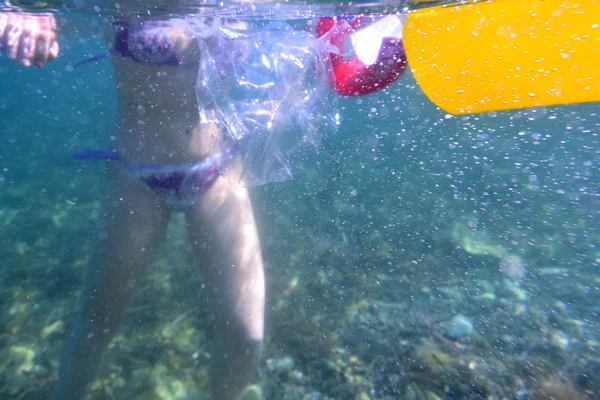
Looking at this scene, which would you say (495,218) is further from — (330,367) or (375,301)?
(330,367)

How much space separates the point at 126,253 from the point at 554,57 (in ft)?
11.6

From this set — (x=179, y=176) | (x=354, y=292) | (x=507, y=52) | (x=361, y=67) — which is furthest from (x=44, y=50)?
(x=354, y=292)

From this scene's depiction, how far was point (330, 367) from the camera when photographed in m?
3.04

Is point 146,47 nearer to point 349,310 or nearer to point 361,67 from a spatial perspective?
point 361,67

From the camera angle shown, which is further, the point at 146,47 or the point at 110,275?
the point at 110,275

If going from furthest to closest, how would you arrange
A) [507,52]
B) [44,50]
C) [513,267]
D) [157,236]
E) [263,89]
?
[513,267] → [263,89] → [157,236] → [44,50] → [507,52]

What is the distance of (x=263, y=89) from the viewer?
2.90 m

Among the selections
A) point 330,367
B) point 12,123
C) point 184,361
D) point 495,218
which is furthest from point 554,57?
point 12,123

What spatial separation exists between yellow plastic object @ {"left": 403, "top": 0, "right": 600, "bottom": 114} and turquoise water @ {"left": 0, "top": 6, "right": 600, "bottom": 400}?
2.51 feet

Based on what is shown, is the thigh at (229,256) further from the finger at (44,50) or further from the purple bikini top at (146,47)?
the finger at (44,50)

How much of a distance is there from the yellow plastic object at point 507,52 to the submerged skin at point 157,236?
178 cm

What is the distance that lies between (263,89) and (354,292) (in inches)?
111

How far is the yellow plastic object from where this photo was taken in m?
1.93

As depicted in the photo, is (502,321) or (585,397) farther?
(502,321)
